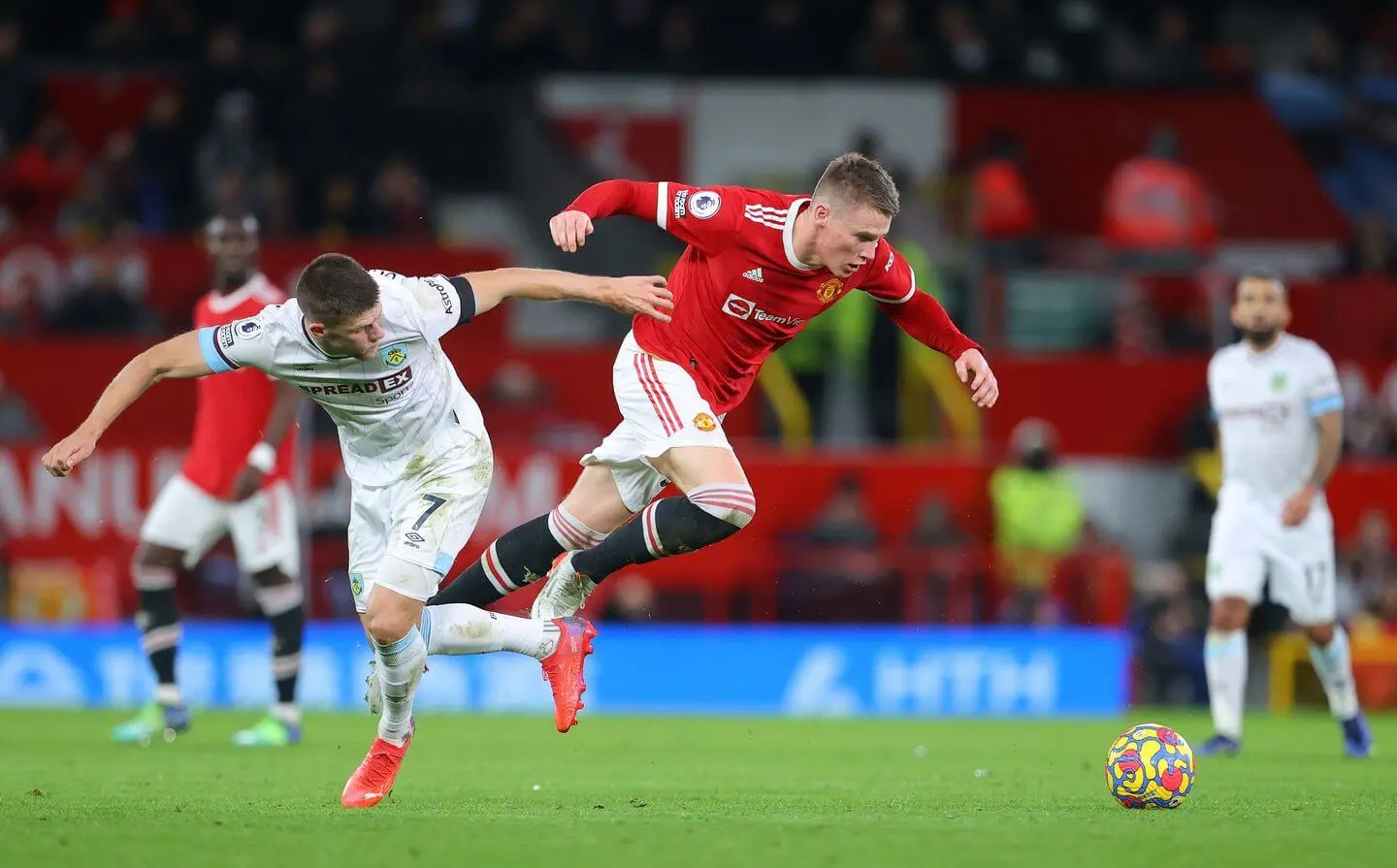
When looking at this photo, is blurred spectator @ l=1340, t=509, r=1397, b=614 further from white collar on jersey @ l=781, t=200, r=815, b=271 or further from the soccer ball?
white collar on jersey @ l=781, t=200, r=815, b=271

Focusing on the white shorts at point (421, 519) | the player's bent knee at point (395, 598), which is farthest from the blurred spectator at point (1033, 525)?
the player's bent knee at point (395, 598)

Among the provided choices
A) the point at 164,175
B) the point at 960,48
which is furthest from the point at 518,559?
the point at 960,48

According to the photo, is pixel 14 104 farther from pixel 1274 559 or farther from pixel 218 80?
pixel 1274 559

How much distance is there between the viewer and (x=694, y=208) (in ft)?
28.8

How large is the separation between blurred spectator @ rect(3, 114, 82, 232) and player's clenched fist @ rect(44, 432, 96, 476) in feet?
43.3

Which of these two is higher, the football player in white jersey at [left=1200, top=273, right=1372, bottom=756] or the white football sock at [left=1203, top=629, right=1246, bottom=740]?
the football player in white jersey at [left=1200, top=273, right=1372, bottom=756]

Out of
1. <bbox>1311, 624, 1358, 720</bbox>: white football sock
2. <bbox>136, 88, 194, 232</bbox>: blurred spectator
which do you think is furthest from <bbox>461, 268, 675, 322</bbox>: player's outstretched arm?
<bbox>136, 88, 194, 232</bbox>: blurred spectator

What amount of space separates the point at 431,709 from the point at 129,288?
209 inches

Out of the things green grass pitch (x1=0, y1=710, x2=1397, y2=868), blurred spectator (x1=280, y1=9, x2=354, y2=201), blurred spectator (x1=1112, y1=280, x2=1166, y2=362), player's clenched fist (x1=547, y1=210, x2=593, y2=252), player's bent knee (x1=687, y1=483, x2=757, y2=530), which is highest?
blurred spectator (x1=280, y1=9, x2=354, y2=201)

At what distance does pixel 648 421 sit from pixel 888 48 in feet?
43.9

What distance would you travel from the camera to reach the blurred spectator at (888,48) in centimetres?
2133

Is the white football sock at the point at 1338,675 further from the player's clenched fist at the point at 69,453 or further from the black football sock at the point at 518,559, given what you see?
the player's clenched fist at the point at 69,453

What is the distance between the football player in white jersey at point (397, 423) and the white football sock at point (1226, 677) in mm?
4485

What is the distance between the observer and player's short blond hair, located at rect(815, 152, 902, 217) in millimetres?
8445
